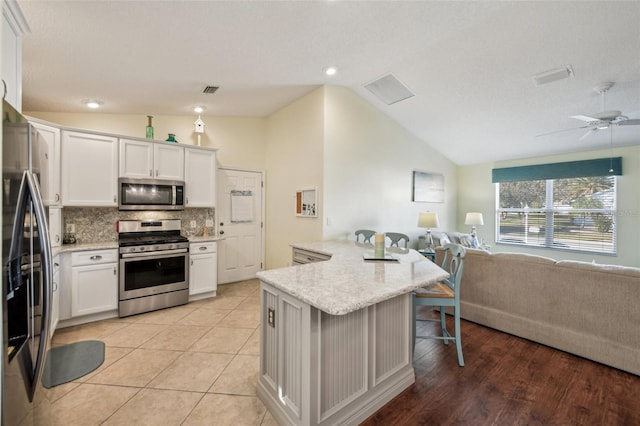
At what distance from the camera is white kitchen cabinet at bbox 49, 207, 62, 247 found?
297cm

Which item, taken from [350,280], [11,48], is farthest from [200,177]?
[350,280]

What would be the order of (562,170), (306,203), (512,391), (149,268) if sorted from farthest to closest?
(562,170) < (306,203) < (149,268) < (512,391)

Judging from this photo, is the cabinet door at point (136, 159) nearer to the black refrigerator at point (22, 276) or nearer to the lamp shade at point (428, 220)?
the black refrigerator at point (22, 276)

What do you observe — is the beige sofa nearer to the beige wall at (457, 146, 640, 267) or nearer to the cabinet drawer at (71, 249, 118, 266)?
the beige wall at (457, 146, 640, 267)

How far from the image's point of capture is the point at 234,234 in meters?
4.81

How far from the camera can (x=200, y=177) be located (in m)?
4.12

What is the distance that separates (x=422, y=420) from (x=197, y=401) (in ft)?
5.03

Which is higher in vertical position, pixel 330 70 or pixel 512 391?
pixel 330 70

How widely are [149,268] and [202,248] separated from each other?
2.26ft

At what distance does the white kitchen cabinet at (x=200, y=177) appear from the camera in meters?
4.01

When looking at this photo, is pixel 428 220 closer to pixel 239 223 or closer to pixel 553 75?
pixel 553 75

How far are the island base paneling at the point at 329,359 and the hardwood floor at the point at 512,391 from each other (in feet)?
0.66

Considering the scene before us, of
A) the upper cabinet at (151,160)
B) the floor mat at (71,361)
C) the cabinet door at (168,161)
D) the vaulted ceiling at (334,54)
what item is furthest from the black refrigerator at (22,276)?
the cabinet door at (168,161)

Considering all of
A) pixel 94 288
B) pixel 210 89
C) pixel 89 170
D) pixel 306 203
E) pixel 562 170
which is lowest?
pixel 94 288
